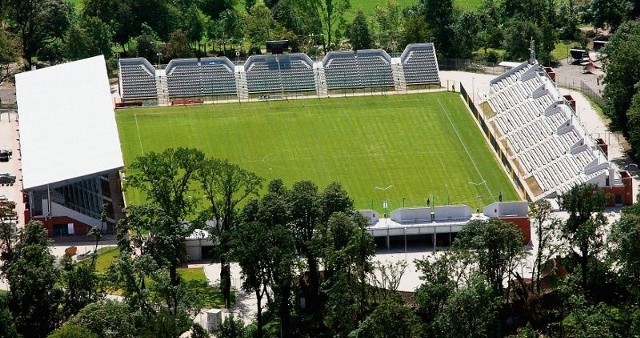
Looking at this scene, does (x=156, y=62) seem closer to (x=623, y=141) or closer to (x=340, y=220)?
(x=623, y=141)

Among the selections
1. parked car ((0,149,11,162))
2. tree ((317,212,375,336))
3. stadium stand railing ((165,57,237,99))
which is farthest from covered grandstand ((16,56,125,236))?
tree ((317,212,375,336))

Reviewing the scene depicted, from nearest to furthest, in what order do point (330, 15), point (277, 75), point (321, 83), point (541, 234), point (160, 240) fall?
point (160, 240) → point (541, 234) → point (321, 83) → point (277, 75) → point (330, 15)

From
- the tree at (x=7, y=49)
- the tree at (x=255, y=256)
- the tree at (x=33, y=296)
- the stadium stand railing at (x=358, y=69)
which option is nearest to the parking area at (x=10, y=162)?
the tree at (x=7, y=49)

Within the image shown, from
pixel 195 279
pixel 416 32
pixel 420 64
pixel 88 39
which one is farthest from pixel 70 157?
pixel 416 32

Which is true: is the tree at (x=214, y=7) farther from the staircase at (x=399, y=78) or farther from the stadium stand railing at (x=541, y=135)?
the stadium stand railing at (x=541, y=135)

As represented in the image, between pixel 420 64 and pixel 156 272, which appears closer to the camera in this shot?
pixel 156 272

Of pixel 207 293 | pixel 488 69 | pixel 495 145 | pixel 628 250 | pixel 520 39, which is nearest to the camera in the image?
pixel 628 250

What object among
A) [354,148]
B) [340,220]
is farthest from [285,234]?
[354,148]

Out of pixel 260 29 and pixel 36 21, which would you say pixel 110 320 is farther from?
pixel 36 21

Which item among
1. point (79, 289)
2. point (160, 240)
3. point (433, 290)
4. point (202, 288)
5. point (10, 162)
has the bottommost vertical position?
point (202, 288)
